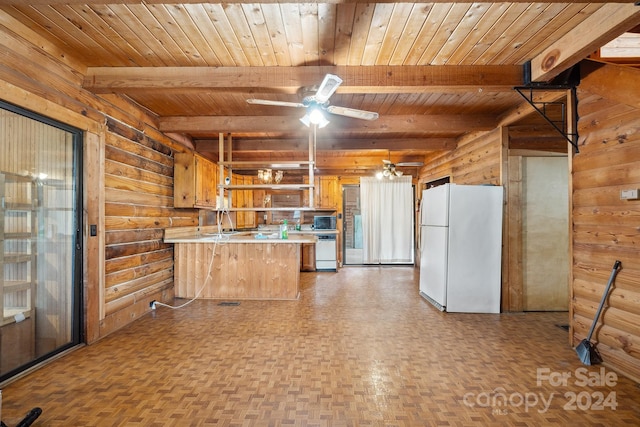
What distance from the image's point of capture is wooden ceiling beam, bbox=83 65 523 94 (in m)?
2.65

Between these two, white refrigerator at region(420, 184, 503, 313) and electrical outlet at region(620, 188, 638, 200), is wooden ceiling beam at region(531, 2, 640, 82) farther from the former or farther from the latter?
white refrigerator at region(420, 184, 503, 313)

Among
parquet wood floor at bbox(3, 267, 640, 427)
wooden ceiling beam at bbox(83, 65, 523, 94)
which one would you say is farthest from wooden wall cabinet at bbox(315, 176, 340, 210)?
wooden ceiling beam at bbox(83, 65, 523, 94)

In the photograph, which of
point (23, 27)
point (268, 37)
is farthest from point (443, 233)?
point (23, 27)

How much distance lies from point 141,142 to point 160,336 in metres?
2.21

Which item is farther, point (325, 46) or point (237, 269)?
point (237, 269)

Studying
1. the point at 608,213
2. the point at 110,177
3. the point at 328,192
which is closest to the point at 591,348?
the point at 608,213

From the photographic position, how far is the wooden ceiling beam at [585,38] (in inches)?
71.3

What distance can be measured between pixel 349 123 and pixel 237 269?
255cm

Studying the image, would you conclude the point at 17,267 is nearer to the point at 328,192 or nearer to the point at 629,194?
the point at 629,194

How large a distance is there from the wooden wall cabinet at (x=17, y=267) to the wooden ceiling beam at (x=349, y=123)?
1.95m

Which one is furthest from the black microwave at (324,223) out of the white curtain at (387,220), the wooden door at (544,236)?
the wooden door at (544,236)

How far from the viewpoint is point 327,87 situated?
7.80 feet

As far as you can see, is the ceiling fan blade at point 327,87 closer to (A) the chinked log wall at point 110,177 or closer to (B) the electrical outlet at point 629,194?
(A) the chinked log wall at point 110,177

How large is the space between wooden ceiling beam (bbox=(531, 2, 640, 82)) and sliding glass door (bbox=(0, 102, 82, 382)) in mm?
3892
